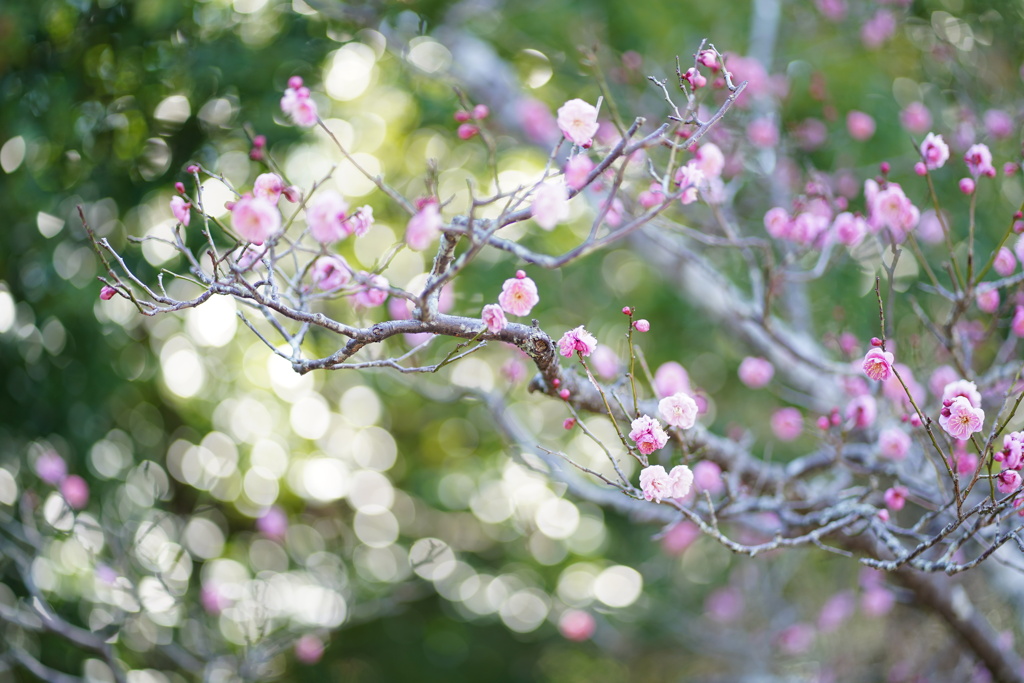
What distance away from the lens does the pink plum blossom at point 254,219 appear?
4.04 feet

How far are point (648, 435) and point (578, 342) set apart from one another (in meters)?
0.26

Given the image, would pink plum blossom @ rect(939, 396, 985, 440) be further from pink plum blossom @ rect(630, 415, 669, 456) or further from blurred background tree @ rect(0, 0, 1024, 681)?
blurred background tree @ rect(0, 0, 1024, 681)

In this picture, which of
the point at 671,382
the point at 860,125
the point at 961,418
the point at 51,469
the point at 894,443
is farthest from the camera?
the point at 860,125

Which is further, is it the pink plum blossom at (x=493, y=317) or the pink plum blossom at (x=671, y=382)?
the pink plum blossom at (x=671, y=382)

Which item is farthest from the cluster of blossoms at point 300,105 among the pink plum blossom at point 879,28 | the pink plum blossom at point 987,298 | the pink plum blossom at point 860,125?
the pink plum blossom at point 879,28

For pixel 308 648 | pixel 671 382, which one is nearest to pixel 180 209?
pixel 671 382

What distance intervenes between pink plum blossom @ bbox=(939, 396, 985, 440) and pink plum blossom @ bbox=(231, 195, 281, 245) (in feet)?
4.74

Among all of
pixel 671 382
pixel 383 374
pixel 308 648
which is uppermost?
pixel 671 382

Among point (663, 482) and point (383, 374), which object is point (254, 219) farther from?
point (383, 374)

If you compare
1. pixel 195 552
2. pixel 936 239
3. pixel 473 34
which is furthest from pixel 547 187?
pixel 195 552

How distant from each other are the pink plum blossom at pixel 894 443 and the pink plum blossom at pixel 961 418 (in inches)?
26.6

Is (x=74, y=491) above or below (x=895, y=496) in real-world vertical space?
below

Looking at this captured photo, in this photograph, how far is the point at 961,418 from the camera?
1.56 metres

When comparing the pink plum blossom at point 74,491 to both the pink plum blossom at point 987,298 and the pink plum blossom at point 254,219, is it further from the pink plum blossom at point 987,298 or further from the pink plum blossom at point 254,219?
the pink plum blossom at point 987,298
